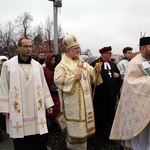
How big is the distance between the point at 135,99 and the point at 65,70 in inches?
58.3

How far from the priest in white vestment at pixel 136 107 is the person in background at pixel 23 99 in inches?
48.2

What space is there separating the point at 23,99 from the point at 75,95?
3.15 feet

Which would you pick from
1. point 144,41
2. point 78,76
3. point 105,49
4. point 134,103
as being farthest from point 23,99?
point 105,49

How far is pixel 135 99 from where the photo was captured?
3.48 meters

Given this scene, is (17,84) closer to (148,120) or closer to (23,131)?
(23,131)

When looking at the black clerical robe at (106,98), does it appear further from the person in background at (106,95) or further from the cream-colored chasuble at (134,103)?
the cream-colored chasuble at (134,103)

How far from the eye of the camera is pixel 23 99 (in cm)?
390

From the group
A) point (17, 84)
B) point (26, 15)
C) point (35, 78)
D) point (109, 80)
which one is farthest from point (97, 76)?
point (26, 15)

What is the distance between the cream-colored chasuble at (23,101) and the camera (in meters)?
3.84

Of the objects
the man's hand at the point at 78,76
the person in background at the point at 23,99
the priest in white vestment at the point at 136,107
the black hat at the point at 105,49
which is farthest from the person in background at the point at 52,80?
the priest in white vestment at the point at 136,107

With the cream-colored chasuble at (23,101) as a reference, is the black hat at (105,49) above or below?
above

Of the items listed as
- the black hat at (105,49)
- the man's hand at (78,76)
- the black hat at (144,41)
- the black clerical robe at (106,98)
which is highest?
the black hat at (144,41)

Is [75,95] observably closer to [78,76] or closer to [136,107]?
[78,76]

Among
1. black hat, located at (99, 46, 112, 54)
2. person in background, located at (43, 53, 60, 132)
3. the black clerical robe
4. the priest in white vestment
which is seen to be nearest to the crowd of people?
the priest in white vestment
